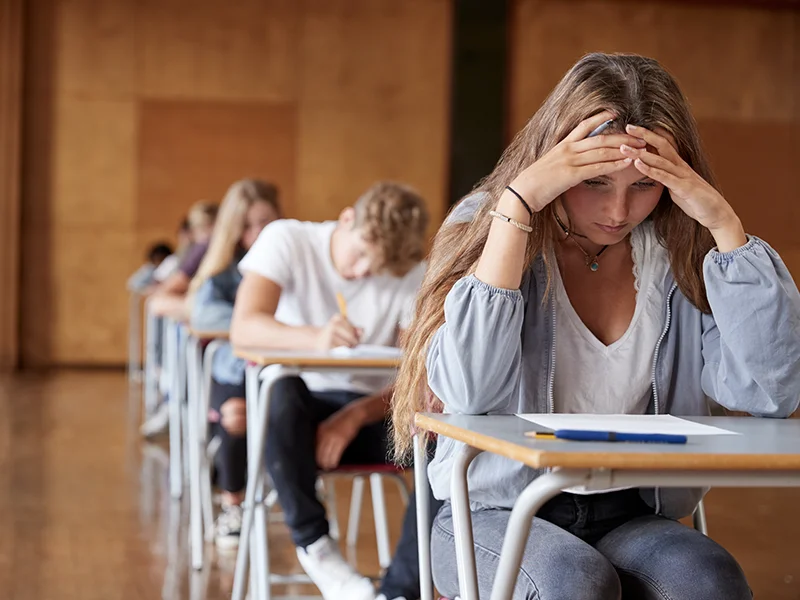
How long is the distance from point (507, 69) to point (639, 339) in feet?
27.4

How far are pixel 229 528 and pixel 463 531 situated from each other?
220cm

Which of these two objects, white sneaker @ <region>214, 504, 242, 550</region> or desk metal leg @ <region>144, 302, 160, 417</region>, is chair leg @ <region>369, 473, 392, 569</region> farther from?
desk metal leg @ <region>144, 302, 160, 417</region>

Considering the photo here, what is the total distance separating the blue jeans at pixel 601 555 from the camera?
126cm

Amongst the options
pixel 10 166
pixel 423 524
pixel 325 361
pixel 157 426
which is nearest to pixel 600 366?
pixel 423 524

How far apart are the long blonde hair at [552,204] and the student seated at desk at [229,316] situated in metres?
1.87

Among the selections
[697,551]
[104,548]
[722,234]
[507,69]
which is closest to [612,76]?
[722,234]

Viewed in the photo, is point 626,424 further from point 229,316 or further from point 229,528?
point 229,316

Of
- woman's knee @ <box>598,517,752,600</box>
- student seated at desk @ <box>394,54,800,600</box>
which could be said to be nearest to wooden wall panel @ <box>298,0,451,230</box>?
student seated at desk @ <box>394,54,800,600</box>

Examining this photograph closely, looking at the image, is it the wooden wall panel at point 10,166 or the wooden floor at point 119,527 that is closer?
the wooden floor at point 119,527

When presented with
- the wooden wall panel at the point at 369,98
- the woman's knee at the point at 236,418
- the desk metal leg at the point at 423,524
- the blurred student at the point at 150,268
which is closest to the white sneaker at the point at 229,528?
the woman's knee at the point at 236,418

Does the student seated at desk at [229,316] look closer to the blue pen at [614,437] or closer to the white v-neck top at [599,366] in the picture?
the white v-neck top at [599,366]

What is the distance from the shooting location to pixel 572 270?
1575mm

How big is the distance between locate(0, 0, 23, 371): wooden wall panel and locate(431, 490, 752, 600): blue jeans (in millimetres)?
Answer: 8348

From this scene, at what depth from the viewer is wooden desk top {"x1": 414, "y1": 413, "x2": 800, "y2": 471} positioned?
3.30 ft
